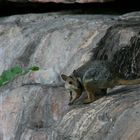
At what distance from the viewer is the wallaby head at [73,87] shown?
10.5 meters

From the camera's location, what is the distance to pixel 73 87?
1065 cm

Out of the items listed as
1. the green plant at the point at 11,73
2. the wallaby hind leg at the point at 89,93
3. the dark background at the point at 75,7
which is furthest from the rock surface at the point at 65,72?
the dark background at the point at 75,7

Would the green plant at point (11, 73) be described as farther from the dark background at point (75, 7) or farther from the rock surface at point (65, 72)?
the dark background at point (75, 7)

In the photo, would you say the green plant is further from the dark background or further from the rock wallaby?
the rock wallaby

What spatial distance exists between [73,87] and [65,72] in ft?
11.5

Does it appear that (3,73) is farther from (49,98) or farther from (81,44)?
(49,98)

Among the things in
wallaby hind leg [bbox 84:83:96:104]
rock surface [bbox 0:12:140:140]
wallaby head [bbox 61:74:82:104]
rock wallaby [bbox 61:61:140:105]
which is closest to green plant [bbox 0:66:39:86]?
rock surface [bbox 0:12:140:140]

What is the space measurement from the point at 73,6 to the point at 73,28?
440cm

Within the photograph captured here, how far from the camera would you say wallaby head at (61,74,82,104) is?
1048cm

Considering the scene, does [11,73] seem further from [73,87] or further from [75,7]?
[75,7]

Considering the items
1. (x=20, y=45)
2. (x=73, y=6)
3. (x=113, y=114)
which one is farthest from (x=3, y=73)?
(x=113, y=114)

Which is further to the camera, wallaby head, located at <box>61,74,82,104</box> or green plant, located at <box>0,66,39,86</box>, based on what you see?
green plant, located at <box>0,66,39,86</box>

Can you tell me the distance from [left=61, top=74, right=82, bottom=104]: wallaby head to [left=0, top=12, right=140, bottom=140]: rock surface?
0.52 feet

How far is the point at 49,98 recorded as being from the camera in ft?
39.4
